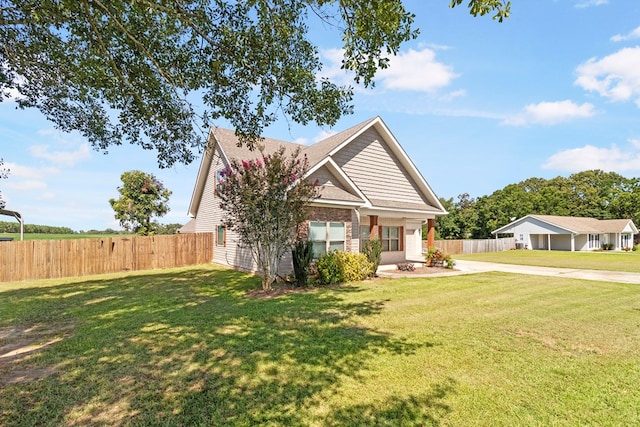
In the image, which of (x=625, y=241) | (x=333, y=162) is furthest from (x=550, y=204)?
(x=333, y=162)

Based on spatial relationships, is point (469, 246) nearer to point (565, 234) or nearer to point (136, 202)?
point (565, 234)

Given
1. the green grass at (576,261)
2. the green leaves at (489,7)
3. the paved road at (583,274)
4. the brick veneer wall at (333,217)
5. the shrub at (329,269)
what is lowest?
the green grass at (576,261)

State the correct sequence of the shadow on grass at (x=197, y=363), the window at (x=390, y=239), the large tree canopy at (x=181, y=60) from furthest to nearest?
the window at (x=390, y=239) < the large tree canopy at (x=181, y=60) < the shadow on grass at (x=197, y=363)

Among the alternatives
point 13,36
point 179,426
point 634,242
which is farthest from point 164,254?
point 634,242

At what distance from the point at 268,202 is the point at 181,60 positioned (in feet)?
15.2

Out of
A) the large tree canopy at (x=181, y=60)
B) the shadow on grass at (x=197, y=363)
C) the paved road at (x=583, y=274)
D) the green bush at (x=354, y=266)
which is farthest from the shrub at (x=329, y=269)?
the paved road at (x=583, y=274)

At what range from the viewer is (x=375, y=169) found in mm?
17422

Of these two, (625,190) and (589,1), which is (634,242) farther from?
(589,1)

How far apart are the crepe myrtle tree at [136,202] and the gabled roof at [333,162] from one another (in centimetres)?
1170

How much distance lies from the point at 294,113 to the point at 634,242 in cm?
6920

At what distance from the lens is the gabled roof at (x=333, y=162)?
Result: 1420 cm

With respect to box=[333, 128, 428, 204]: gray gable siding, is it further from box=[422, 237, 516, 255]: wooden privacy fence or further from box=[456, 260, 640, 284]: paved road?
box=[422, 237, 516, 255]: wooden privacy fence

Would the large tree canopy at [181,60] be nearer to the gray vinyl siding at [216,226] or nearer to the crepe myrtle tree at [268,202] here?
the crepe myrtle tree at [268,202]

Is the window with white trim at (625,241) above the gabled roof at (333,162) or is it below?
below
